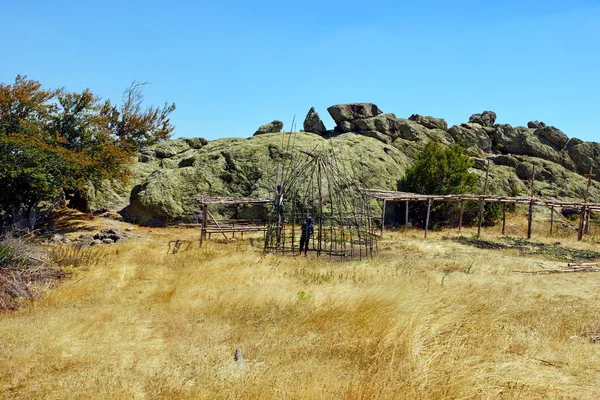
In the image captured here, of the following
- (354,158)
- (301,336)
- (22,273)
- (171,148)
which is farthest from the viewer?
(171,148)

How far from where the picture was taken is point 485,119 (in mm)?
47688

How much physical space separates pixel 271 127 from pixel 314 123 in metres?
3.81

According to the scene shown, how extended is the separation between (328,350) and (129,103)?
29.9 m

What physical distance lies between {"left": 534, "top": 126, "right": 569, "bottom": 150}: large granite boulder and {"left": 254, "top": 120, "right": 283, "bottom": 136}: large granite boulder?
93.0ft

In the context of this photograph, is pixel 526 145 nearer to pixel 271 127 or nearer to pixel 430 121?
pixel 430 121

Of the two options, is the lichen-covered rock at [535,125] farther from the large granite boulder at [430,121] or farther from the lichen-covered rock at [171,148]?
the lichen-covered rock at [171,148]

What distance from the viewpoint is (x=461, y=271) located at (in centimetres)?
1277

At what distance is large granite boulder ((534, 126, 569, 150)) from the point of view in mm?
44094

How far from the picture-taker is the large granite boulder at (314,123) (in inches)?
1452

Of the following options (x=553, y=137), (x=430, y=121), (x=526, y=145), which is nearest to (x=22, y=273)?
(x=430, y=121)

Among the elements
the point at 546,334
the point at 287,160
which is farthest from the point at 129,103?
the point at 546,334

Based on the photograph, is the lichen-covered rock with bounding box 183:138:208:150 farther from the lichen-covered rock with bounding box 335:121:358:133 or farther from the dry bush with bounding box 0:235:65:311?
the dry bush with bounding box 0:235:65:311

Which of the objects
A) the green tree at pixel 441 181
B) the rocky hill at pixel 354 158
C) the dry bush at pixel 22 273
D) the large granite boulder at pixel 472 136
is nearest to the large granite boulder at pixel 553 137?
the rocky hill at pixel 354 158

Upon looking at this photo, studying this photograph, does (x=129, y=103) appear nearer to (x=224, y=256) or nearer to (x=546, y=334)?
(x=224, y=256)
